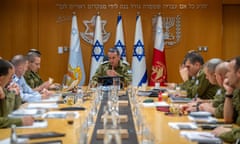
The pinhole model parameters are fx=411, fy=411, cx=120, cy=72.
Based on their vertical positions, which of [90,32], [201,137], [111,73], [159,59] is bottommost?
[201,137]

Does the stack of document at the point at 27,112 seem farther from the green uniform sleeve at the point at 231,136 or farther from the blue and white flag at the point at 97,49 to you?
the blue and white flag at the point at 97,49

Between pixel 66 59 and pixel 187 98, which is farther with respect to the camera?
pixel 66 59

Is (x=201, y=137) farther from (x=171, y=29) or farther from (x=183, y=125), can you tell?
(x=171, y=29)

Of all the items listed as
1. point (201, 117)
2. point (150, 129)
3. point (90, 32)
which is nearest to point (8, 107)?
point (150, 129)

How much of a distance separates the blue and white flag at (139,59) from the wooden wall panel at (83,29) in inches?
8.9

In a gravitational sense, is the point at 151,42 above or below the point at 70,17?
below

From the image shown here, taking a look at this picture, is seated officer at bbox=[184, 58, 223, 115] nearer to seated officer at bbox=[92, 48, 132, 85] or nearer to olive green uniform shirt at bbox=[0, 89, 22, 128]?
olive green uniform shirt at bbox=[0, 89, 22, 128]

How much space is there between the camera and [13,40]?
8320 millimetres

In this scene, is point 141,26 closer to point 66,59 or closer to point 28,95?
point 66,59

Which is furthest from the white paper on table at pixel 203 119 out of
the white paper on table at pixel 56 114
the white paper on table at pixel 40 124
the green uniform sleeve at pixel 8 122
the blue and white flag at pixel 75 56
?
the blue and white flag at pixel 75 56

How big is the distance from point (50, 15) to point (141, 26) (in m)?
1.83

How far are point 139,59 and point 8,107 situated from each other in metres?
4.50

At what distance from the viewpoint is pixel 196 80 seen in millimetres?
5180

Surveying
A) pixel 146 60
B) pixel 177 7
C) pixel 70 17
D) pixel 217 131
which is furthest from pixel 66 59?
pixel 217 131
